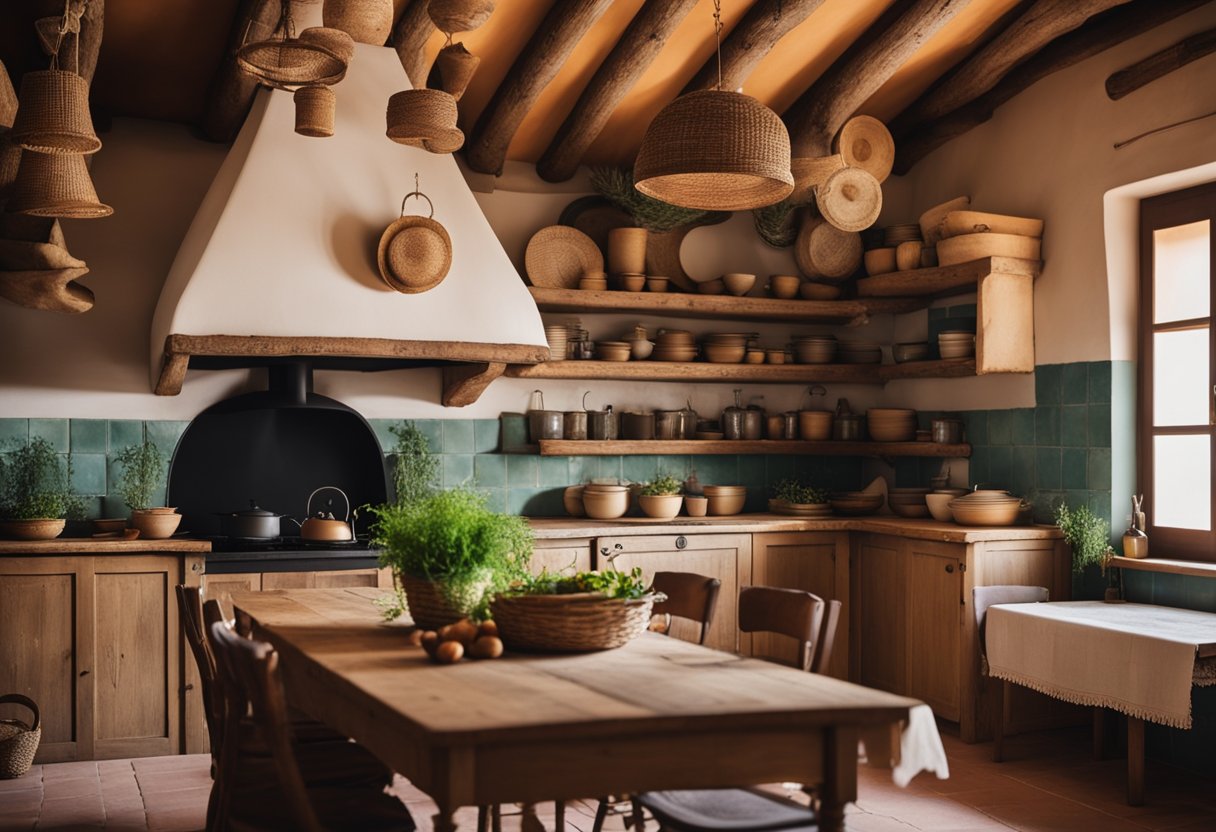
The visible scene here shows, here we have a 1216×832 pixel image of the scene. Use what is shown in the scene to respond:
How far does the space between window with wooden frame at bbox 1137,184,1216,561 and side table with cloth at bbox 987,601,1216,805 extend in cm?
46

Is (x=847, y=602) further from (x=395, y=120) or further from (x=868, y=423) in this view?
(x=395, y=120)

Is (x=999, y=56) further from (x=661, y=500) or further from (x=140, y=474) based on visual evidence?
(x=140, y=474)

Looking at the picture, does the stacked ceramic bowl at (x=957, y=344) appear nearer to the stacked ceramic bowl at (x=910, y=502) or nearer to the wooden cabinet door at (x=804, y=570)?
the stacked ceramic bowl at (x=910, y=502)

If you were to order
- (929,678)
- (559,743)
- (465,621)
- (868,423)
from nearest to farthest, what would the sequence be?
1. (559,743)
2. (465,621)
3. (929,678)
4. (868,423)

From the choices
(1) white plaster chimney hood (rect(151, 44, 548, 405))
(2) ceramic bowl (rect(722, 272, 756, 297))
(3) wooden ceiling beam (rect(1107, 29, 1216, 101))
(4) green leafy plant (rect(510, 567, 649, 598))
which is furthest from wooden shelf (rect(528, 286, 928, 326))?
(4) green leafy plant (rect(510, 567, 649, 598))

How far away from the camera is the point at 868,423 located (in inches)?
284

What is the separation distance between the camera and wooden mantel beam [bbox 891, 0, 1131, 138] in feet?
18.7

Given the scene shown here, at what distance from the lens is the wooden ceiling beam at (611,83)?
566 cm

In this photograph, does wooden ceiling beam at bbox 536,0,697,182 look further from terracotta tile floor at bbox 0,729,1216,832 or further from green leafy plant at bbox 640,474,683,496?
terracotta tile floor at bbox 0,729,1216,832

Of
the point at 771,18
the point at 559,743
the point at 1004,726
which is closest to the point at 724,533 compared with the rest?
the point at 1004,726

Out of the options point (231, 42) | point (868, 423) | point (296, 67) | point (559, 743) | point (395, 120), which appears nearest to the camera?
point (559, 743)

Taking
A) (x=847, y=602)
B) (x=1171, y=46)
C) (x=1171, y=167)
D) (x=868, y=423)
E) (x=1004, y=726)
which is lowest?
(x=1004, y=726)

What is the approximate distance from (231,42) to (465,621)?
3518mm

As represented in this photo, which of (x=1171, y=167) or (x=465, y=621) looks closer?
(x=465, y=621)
